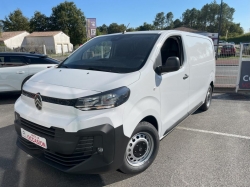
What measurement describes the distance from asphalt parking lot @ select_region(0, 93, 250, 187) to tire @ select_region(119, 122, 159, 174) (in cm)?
15

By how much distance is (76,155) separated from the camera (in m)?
2.13

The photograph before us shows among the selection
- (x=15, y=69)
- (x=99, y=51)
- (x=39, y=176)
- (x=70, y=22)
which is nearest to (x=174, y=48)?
(x=99, y=51)

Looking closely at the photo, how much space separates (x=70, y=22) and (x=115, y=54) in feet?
220

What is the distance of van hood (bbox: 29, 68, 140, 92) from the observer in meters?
2.21

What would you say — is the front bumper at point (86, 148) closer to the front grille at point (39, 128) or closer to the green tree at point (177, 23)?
the front grille at point (39, 128)

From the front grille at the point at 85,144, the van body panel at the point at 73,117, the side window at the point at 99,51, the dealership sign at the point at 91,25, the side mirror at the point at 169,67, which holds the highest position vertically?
the dealership sign at the point at 91,25

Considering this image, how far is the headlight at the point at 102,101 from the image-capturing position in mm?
2090

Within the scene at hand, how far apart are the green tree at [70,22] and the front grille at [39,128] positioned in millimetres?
64145

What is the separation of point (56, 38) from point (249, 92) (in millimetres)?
49208

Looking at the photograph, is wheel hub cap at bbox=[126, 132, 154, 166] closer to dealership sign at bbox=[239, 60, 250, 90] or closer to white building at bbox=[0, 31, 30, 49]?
dealership sign at bbox=[239, 60, 250, 90]

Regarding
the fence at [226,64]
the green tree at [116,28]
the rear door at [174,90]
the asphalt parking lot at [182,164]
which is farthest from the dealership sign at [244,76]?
the green tree at [116,28]

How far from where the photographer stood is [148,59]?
106 inches

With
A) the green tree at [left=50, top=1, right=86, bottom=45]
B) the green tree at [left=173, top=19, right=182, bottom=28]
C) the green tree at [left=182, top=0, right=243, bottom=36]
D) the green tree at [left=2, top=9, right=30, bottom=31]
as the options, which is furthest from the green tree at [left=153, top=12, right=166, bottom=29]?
the green tree at [left=2, top=9, right=30, bottom=31]

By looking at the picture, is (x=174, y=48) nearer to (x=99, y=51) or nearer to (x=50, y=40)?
(x=99, y=51)
